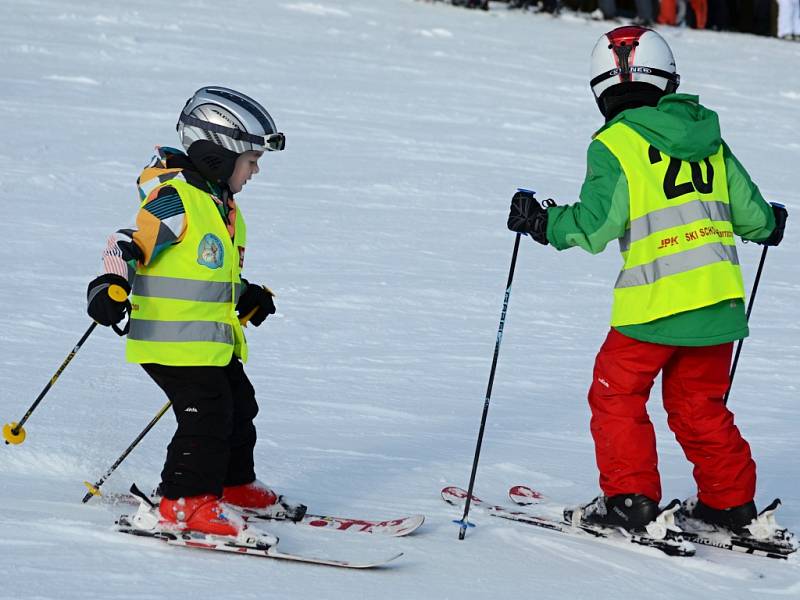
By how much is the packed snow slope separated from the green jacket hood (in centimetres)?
125

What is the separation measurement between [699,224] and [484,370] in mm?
2540

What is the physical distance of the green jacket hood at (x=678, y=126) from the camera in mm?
3881

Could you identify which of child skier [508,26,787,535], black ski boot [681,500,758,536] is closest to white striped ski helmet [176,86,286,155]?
child skier [508,26,787,535]

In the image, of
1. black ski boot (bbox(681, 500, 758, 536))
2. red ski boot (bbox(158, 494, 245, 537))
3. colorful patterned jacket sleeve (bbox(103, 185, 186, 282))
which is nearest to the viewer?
colorful patterned jacket sleeve (bbox(103, 185, 186, 282))

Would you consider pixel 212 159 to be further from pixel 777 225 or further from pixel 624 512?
pixel 777 225

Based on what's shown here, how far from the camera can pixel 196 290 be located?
145 inches

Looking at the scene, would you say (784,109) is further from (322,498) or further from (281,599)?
(281,599)

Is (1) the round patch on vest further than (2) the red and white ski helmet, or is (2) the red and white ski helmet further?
(2) the red and white ski helmet

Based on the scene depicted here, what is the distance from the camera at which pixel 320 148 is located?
11.2m

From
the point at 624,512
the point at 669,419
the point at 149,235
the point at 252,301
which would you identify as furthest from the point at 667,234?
the point at 149,235

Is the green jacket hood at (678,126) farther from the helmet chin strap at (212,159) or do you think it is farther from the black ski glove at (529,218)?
the helmet chin strap at (212,159)

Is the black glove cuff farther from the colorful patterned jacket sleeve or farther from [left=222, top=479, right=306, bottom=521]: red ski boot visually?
[left=222, top=479, right=306, bottom=521]: red ski boot

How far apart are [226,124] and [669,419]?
5.66 feet

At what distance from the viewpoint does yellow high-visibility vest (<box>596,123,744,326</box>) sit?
392cm
